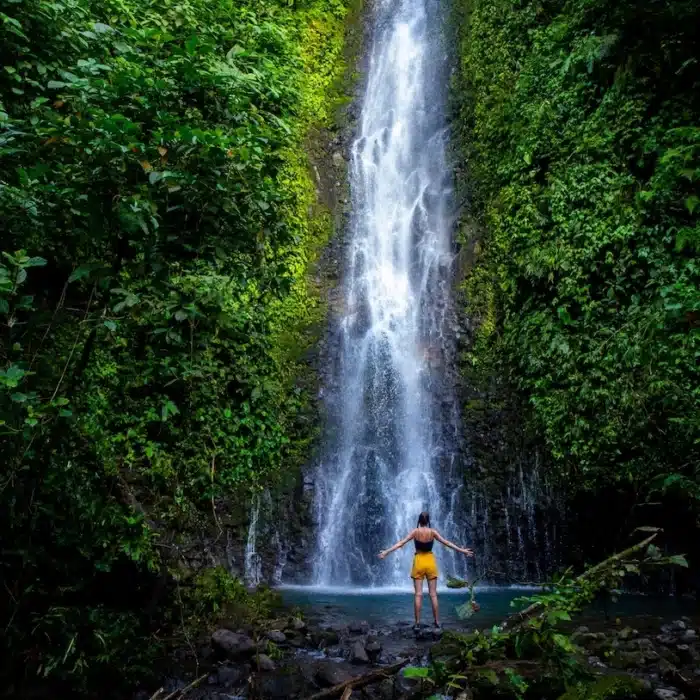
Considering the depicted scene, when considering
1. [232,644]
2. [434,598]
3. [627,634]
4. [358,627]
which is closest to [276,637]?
[232,644]

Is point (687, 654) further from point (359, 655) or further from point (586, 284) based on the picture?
point (586, 284)

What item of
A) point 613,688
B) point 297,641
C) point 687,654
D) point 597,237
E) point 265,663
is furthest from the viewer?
point 597,237

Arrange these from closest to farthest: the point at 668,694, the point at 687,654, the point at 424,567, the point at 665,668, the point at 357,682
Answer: the point at 357,682
the point at 668,694
the point at 665,668
the point at 687,654
the point at 424,567

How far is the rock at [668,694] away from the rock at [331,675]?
86.2 inches

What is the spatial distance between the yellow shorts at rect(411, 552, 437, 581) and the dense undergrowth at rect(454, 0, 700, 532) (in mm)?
2961

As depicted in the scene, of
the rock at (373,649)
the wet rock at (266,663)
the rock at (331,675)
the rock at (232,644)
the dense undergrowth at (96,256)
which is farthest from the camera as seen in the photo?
the rock at (373,649)

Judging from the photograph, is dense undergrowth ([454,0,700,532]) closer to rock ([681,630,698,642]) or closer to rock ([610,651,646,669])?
rock ([681,630,698,642])

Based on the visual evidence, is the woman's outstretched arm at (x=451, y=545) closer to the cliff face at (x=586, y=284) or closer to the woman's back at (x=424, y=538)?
the woman's back at (x=424, y=538)

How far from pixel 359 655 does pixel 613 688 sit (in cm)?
233

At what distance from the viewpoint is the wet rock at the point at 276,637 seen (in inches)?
223

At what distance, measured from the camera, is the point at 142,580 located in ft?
18.2

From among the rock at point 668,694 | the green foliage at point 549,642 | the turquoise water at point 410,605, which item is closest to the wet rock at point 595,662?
the rock at point 668,694

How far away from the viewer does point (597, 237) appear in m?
9.14

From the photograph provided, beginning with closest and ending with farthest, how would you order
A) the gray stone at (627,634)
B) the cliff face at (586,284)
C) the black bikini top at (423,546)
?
the gray stone at (627,634) → the black bikini top at (423,546) → the cliff face at (586,284)
